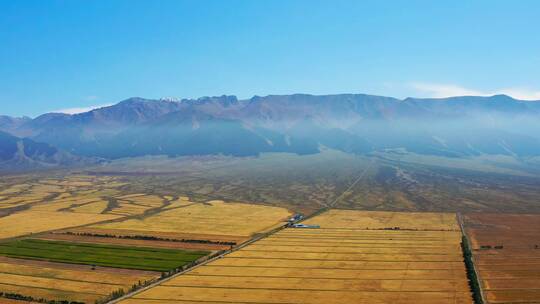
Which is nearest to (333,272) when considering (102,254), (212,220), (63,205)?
(102,254)

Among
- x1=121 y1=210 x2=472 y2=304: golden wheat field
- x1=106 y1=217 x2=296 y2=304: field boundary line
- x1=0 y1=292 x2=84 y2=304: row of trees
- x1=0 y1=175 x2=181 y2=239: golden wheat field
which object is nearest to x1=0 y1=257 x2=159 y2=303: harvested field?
x1=0 y1=292 x2=84 y2=304: row of trees

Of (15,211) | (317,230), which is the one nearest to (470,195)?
(317,230)

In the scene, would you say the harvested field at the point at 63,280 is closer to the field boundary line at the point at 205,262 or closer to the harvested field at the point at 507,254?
the field boundary line at the point at 205,262

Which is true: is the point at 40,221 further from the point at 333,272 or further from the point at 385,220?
the point at 385,220

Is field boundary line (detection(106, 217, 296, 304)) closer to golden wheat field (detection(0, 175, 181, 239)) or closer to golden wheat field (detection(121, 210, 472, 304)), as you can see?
golden wheat field (detection(121, 210, 472, 304))

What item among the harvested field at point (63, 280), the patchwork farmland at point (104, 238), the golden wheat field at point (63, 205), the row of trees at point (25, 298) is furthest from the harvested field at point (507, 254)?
the golden wheat field at point (63, 205)
